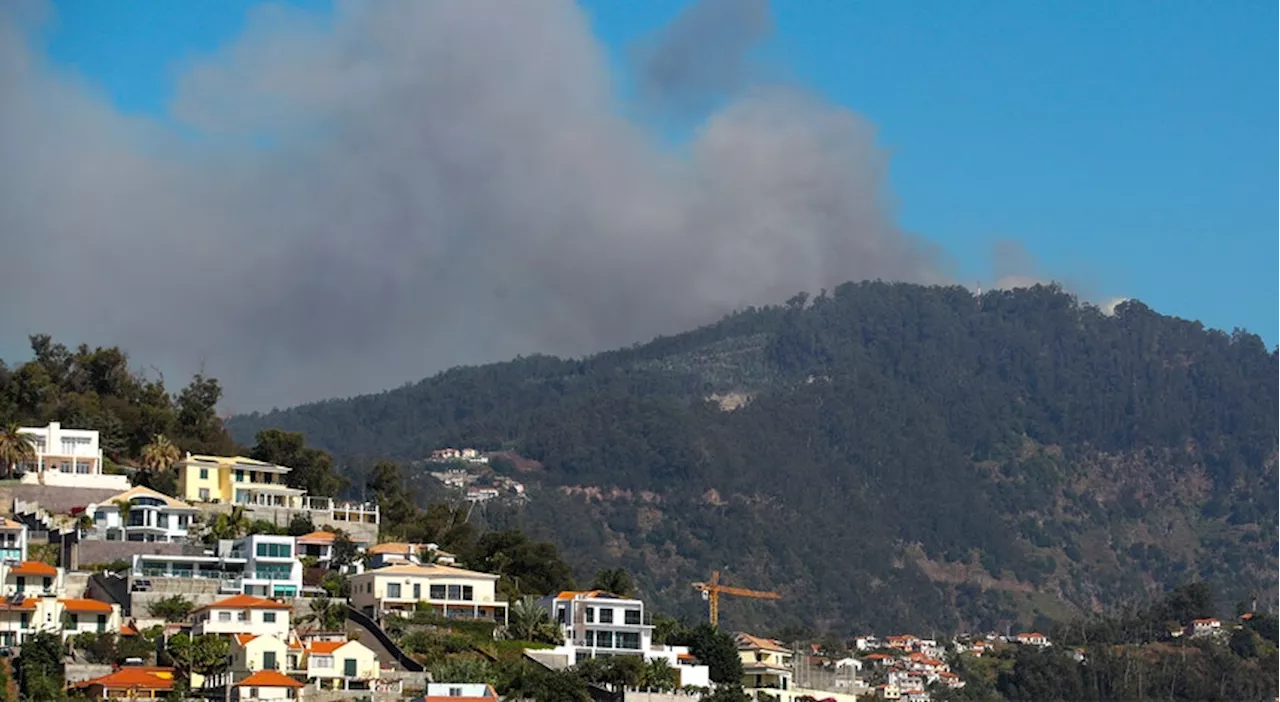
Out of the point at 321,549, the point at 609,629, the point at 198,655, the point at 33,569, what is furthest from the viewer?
the point at 321,549

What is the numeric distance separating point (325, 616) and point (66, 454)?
22.1 m

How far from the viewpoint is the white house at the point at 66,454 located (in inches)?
4176

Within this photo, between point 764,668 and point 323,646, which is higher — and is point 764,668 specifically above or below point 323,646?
below

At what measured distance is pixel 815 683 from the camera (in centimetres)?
12569

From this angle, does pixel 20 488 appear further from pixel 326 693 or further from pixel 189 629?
pixel 326 693

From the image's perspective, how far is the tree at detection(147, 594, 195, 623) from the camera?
89312mm

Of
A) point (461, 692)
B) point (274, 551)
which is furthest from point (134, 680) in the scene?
point (274, 551)

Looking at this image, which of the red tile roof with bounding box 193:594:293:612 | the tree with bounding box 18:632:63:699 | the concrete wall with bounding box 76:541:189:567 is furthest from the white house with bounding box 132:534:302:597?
the tree with bounding box 18:632:63:699

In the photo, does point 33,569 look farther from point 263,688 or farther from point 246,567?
point 263,688

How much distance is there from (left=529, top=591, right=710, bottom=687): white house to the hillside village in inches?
3.5

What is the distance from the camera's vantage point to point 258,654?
84.2 meters

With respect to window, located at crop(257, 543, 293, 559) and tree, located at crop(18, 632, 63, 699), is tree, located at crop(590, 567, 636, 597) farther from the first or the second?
tree, located at crop(18, 632, 63, 699)

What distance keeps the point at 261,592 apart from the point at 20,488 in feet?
52.9

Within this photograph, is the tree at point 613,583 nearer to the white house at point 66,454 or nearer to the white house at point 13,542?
the white house at point 66,454
